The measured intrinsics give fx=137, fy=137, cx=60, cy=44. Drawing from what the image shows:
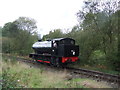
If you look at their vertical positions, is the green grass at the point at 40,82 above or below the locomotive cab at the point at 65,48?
below

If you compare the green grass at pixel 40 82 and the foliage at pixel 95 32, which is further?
the foliage at pixel 95 32

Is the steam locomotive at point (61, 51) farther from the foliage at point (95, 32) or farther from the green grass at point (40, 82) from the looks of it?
the green grass at point (40, 82)

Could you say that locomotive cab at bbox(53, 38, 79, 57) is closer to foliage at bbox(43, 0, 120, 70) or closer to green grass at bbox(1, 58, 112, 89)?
foliage at bbox(43, 0, 120, 70)

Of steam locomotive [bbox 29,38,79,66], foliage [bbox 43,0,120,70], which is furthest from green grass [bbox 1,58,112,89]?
foliage [bbox 43,0,120,70]

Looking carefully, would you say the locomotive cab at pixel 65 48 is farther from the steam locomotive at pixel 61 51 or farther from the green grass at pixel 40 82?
the green grass at pixel 40 82

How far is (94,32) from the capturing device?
13.3 metres

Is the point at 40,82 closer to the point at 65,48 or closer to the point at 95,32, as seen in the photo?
the point at 65,48

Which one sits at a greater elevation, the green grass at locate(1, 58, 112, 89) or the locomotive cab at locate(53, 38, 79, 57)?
the locomotive cab at locate(53, 38, 79, 57)

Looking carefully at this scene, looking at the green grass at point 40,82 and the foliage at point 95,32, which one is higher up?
the foliage at point 95,32

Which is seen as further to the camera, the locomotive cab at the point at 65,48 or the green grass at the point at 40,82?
the locomotive cab at the point at 65,48

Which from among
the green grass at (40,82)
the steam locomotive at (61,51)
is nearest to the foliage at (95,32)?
the steam locomotive at (61,51)

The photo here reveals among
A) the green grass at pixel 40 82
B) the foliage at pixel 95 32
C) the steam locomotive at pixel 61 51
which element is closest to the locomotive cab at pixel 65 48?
the steam locomotive at pixel 61 51

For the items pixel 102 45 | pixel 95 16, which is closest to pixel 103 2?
pixel 95 16

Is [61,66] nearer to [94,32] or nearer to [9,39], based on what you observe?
[94,32]
